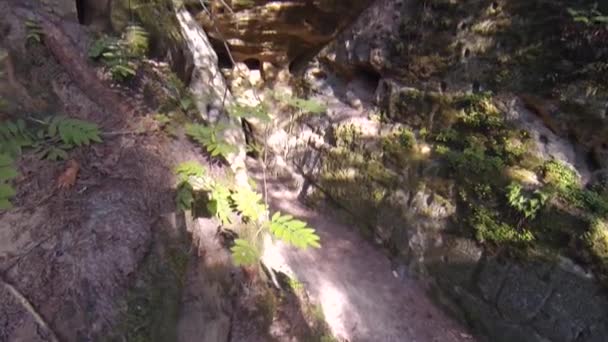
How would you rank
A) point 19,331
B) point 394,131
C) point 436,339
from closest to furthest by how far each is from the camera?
point 19,331
point 436,339
point 394,131

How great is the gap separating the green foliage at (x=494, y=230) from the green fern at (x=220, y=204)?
3.92 m

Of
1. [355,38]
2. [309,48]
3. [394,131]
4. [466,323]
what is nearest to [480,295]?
[466,323]

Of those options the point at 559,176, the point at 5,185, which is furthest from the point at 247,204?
the point at 559,176

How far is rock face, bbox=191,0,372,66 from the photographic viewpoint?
8016 millimetres

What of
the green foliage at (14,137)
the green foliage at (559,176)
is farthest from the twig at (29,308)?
the green foliage at (559,176)

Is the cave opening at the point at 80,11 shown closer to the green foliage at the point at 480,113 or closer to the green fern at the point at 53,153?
the green fern at the point at 53,153

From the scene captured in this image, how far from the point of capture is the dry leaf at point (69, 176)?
3054 mm

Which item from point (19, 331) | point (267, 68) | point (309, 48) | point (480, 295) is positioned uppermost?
point (309, 48)

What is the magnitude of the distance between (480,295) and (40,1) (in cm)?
698

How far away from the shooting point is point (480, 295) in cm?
581

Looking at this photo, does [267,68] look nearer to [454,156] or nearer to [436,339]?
[454,156]

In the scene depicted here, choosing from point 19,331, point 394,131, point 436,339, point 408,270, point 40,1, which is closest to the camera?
point 19,331

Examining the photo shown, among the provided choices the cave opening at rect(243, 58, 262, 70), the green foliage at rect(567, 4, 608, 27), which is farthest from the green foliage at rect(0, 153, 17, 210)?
the cave opening at rect(243, 58, 262, 70)

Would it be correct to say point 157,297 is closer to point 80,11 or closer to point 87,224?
point 87,224
